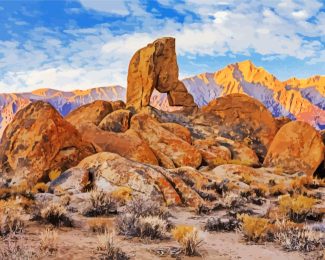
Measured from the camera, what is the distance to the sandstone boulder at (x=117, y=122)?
28453mm

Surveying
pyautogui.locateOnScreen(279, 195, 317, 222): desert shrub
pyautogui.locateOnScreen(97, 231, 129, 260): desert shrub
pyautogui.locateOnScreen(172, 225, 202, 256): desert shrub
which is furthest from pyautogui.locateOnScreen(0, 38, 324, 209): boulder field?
pyautogui.locateOnScreen(97, 231, 129, 260): desert shrub

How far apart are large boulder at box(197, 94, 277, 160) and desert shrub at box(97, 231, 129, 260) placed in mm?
25780

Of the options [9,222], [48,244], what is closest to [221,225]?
[48,244]

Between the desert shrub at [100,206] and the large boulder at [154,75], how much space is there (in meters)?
23.4

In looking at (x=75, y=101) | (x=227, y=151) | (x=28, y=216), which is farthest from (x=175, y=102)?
(x=75, y=101)

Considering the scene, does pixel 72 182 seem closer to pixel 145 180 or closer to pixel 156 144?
pixel 145 180

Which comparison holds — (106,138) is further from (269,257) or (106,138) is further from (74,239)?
(269,257)

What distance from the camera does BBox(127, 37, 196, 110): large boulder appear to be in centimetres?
3494

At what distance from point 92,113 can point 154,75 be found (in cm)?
685

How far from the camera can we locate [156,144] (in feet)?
81.9

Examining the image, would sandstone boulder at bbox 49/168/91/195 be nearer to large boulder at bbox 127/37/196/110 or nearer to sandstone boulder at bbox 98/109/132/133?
sandstone boulder at bbox 98/109/132/133

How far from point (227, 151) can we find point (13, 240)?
21592 millimetres

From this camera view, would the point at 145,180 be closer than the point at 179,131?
Yes

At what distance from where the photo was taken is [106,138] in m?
22.4
